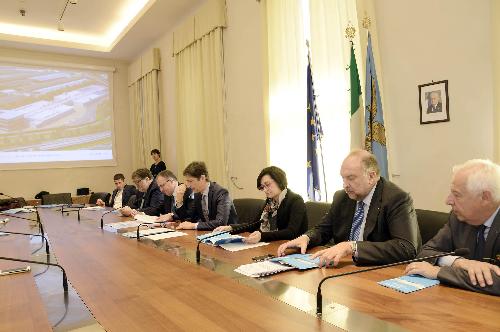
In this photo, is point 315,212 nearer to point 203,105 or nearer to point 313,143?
point 313,143

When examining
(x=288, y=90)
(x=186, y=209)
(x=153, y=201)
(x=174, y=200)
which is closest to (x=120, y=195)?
(x=153, y=201)

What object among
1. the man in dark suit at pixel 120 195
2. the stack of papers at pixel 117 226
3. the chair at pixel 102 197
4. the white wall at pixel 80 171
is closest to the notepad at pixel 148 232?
the stack of papers at pixel 117 226

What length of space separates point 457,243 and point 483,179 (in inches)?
12.6

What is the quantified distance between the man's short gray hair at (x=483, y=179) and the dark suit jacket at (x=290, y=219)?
118 cm

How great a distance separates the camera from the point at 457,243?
1863 millimetres

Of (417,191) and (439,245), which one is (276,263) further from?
(417,191)

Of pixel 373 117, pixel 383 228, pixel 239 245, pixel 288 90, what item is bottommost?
pixel 239 245

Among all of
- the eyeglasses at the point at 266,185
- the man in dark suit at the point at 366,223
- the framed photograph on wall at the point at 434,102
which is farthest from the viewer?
the framed photograph on wall at the point at 434,102

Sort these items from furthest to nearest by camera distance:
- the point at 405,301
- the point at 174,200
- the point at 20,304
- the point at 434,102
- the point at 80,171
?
the point at 80,171
the point at 174,200
the point at 434,102
the point at 20,304
the point at 405,301

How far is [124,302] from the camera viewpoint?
1506 millimetres

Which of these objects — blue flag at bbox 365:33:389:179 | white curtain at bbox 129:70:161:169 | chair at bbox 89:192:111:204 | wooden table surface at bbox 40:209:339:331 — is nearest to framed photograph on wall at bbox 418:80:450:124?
blue flag at bbox 365:33:389:179

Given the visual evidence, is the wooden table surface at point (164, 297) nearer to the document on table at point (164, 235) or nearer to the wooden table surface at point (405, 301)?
the wooden table surface at point (405, 301)

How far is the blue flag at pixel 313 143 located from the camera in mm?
4230

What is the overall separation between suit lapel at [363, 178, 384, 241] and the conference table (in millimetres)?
354
